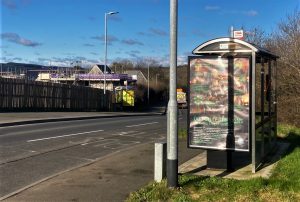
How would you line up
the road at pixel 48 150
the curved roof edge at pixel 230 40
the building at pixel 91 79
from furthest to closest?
the building at pixel 91 79, the road at pixel 48 150, the curved roof edge at pixel 230 40

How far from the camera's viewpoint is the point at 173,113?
725cm

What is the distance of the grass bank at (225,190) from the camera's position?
21.7 feet

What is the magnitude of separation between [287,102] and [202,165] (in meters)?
11.0

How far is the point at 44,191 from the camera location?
737cm

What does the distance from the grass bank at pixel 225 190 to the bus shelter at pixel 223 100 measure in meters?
0.93

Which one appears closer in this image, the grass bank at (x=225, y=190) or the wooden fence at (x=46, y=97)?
the grass bank at (x=225, y=190)

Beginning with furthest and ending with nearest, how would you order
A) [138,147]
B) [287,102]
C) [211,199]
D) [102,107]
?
1. [102,107]
2. [287,102]
3. [138,147]
4. [211,199]

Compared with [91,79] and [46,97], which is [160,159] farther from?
[91,79]

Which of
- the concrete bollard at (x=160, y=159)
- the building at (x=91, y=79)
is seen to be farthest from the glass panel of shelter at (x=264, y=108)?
→ the building at (x=91, y=79)

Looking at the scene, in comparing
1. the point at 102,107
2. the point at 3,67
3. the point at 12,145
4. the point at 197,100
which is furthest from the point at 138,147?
the point at 3,67

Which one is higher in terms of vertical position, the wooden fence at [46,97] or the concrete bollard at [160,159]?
the wooden fence at [46,97]

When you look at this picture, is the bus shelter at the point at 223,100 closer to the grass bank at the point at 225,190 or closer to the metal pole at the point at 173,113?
the grass bank at the point at 225,190

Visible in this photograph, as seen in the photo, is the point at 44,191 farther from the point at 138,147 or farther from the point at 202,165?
the point at 138,147

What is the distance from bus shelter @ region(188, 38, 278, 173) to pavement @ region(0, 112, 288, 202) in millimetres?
461
